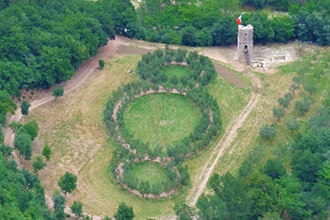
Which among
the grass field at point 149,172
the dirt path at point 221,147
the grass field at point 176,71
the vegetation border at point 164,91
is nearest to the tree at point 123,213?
the vegetation border at point 164,91

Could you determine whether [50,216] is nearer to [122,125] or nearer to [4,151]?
[4,151]

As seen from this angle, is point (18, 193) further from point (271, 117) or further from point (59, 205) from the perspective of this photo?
point (271, 117)

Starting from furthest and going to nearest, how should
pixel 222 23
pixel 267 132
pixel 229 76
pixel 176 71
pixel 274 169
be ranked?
1. pixel 222 23
2. pixel 176 71
3. pixel 229 76
4. pixel 267 132
5. pixel 274 169

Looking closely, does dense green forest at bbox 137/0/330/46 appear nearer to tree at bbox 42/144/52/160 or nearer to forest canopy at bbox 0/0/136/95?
forest canopy at bbox 0/0/136/95

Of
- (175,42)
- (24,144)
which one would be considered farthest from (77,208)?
(175,42)

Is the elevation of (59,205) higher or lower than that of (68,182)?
lower

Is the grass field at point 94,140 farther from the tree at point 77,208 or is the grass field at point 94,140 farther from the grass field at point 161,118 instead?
the grass field at point 161,118

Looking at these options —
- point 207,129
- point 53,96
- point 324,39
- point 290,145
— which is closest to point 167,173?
point 207,129
